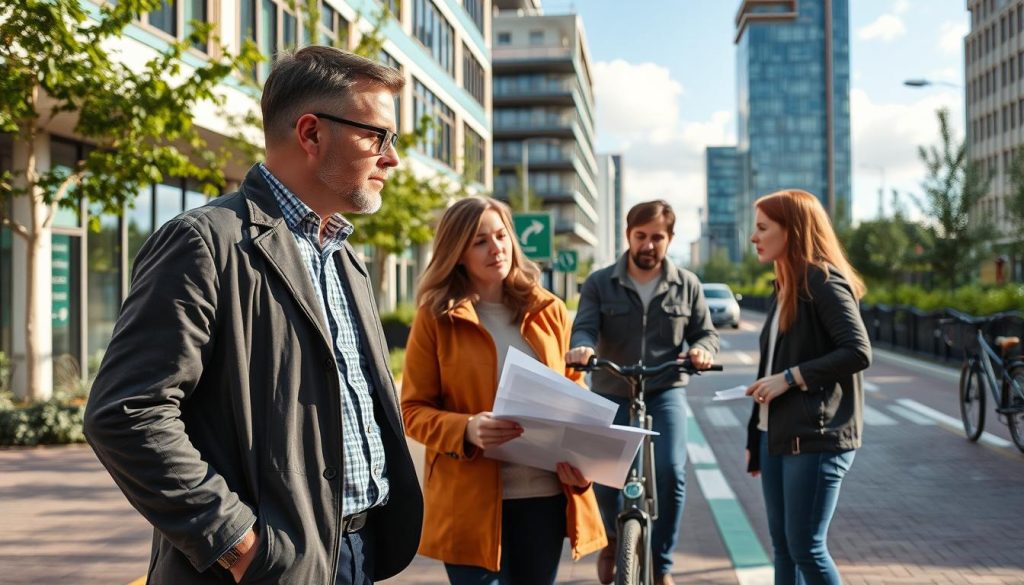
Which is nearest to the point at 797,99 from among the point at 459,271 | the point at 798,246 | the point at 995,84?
the point at 995,84

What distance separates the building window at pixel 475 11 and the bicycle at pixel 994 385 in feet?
99.7

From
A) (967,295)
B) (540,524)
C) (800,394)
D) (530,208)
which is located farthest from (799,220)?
(530,208)

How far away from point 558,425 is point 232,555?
4.24 ft

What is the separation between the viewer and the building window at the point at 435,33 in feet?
97.2

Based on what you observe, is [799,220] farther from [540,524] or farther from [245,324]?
[245,324]

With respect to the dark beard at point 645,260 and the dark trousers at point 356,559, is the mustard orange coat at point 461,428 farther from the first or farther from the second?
the dark beard at point 645,260

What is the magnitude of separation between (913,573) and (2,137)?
12318mm

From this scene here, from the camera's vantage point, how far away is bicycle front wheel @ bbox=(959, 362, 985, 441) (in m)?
9.32

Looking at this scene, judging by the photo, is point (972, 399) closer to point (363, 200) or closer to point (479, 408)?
point (479, 408)

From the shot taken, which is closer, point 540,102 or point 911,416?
point 911,416

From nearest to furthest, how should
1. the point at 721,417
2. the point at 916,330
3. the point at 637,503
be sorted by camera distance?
1. the point at 637,503
2. the point at 721,417
3. the point at 916,330

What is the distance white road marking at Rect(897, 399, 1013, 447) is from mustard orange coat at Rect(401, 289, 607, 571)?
7.55 metres

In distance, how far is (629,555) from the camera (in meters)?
3.57

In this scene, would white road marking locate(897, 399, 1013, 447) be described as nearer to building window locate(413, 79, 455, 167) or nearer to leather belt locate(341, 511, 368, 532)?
leather belt locate(341, 511, 368, 532)
